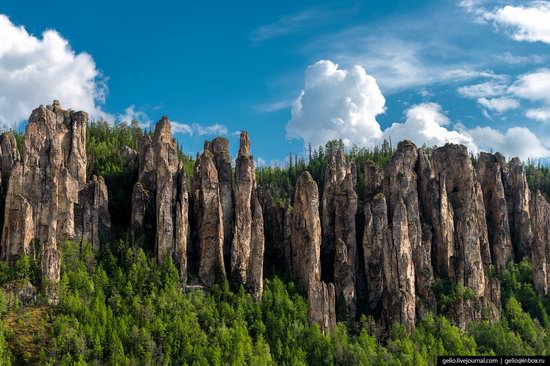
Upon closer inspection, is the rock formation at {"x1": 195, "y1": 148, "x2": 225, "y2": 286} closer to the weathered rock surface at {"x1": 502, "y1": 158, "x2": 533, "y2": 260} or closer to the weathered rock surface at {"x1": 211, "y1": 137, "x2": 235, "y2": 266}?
the weathered rock surface at {"x1": 211, "y1": 137, "x2": 235, "y2": 266}

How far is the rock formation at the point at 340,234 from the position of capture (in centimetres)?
10056

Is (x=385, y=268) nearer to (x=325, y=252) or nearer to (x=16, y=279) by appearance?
(x=325, y=252)

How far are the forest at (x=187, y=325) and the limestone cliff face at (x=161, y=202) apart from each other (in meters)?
2.51

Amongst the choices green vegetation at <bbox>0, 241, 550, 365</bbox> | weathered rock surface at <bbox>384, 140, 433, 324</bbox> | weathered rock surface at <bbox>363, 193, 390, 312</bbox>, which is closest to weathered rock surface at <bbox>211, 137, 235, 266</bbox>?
green vegetation at <bbox>0, 241, 550, 365</bbox>

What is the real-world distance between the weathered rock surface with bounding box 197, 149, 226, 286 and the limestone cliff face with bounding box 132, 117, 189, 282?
259 centimetres

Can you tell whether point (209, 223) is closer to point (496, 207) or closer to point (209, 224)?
point (209, 224)

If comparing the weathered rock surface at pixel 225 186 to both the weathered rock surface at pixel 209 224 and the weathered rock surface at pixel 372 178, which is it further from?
the weathered rock surface at pixel 372 178

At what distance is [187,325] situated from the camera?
83.5 meters

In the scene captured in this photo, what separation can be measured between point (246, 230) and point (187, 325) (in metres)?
22.3

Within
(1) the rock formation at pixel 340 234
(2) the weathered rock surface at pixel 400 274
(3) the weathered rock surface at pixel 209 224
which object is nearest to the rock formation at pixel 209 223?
(3) the weathered rock surface at pixel 209 224

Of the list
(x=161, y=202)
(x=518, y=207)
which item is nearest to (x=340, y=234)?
(x=161, y=202)

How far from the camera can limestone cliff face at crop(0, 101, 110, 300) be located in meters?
91.5

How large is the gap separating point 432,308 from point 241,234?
27221 millimetres

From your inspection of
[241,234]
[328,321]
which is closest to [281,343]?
[328,321]
